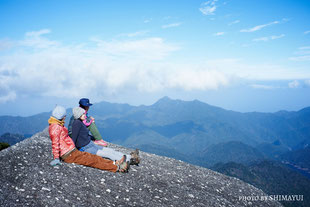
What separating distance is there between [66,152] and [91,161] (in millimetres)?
1657

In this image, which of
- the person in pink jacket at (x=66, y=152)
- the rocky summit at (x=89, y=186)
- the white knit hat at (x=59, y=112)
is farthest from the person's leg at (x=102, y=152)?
the white knit hat at (x=59, y=112)

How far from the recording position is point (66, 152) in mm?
12805

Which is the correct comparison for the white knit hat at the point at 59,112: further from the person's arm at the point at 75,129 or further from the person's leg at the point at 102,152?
the person's leg at the point at 102,152

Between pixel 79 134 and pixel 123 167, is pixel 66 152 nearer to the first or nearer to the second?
pixel 79 134

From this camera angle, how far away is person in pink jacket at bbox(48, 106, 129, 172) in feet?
38.7

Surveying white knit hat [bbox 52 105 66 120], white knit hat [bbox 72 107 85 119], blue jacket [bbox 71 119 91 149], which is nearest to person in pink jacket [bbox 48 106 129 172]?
white knit hat [bbox 52 105 66 120]

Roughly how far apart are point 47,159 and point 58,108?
396cm

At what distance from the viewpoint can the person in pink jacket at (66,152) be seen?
465 inches

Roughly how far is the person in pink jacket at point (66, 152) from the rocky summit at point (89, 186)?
0.42 m

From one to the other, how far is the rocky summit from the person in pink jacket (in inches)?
16.7

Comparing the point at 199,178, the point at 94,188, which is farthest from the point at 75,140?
the point at 199,178

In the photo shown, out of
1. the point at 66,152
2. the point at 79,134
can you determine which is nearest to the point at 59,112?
the point at 79,134

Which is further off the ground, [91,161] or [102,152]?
[102,152]

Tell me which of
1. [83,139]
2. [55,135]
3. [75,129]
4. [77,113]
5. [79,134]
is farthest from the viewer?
[83,139]
